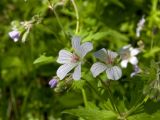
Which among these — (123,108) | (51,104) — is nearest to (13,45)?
(51,104)

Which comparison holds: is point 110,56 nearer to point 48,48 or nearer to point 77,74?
point 77,74

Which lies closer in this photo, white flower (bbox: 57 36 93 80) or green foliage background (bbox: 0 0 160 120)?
white flower (bbox: 57 36 93 80)

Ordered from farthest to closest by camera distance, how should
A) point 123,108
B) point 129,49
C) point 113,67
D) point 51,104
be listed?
point 51,104
point 129,49
point 123,108
point 113,67

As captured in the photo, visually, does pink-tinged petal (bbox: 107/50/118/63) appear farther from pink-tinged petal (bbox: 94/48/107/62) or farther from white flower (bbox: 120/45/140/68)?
white flower (bbox: 120/45/140/68)

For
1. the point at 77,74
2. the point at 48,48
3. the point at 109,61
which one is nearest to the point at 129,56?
the point at 48,48

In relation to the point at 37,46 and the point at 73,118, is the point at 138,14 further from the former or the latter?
the point at 73,118

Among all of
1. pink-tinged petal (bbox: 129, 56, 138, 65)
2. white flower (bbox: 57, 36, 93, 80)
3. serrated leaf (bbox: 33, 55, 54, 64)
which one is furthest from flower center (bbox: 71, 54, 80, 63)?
pink-tinged petal (bbox: 129, 56, 138, 65)


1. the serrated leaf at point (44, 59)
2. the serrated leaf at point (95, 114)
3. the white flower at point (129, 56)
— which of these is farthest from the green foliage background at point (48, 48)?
the serrated leaf at point (95, 114)
